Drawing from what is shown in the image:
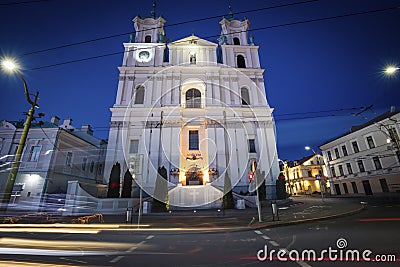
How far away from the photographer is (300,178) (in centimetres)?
5147

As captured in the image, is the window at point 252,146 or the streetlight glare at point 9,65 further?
the window at point 252,146

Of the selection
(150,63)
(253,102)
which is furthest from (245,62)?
(150,63)

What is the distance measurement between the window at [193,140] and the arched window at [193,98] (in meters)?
4.66

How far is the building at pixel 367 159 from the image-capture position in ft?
76.2

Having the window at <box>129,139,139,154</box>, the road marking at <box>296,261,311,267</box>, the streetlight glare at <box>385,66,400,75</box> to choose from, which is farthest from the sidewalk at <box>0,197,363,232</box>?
the window at <box>129,139,139,154</box>

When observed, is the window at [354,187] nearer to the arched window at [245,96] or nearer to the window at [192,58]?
the arched window at [245,96]

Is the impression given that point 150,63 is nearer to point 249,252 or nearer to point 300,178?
point 249,252

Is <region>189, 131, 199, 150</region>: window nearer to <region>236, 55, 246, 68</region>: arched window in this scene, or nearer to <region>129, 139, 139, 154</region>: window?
<region>129, 139, 139, 154</region>: window

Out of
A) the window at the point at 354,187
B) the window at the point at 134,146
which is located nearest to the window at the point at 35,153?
the window at the point at 134,146

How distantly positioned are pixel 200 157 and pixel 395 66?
20.2 metres

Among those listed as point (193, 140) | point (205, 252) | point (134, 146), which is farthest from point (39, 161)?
point (205, 252)

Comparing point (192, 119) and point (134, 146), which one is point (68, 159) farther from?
point (192, 119)

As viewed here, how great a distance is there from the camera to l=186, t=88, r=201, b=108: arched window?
102 ft

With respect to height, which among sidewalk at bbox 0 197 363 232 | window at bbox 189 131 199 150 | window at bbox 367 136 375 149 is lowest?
sidewalk at bbox 0 197 363 232
